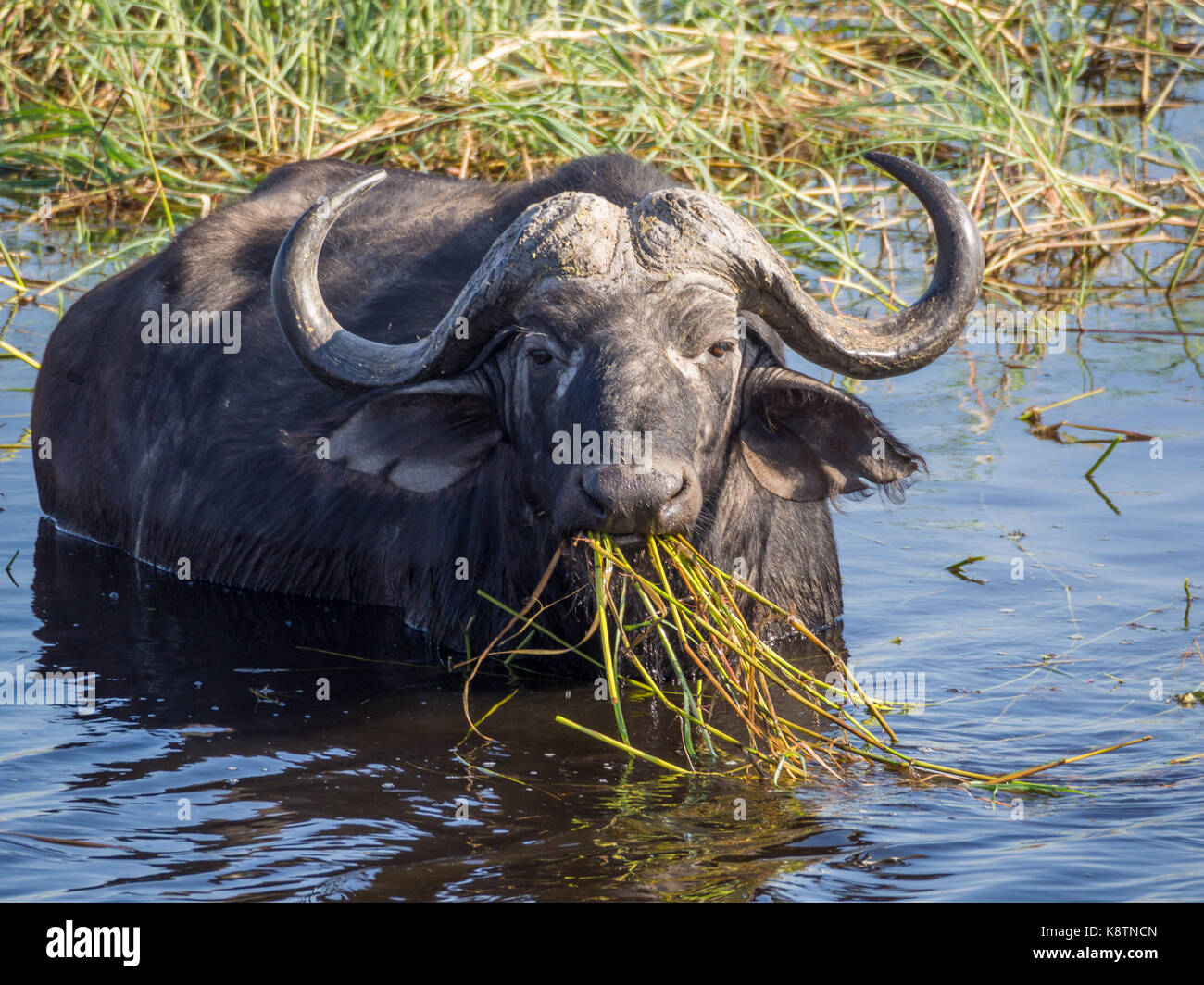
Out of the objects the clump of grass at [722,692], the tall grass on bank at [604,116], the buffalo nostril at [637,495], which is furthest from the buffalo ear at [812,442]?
the tall grass on bank at [604,116]

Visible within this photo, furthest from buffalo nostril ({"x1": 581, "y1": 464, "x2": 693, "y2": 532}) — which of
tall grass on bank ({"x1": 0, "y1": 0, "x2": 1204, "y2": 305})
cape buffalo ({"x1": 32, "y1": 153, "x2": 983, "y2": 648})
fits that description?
tall grass on bank ({"x1": 0, "y1": 0, "x2": 1204, "y2": 305})

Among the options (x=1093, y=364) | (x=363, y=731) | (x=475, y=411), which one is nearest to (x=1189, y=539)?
(x=1093, y=364)

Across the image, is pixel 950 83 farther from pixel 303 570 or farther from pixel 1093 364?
pixel 303 570

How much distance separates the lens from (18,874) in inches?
167

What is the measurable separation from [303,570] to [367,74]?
4.87m

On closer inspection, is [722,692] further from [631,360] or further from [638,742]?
[631,360]

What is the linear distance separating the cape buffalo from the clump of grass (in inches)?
5.8

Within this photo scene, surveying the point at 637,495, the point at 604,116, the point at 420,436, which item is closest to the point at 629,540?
the point at 637,495

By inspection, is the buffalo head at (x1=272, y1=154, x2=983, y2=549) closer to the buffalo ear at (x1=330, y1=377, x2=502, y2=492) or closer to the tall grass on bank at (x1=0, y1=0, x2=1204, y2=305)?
the buffalo ear at (x1=330, y1=377, x2=502, y2=492)

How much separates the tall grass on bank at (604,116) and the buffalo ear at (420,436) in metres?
3.68

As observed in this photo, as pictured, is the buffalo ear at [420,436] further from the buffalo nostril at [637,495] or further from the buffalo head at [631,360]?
the buffalo nostril at [637,495]

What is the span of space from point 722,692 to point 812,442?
0.96 metres

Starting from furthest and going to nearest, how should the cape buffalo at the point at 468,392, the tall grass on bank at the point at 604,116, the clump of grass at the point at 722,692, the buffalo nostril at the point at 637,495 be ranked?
the tall grass on bank at the point at 604,116
the cape buffalo at the point at 468,392
the clump of grass at the point at 722,692
the buffalo nostril at the point at 637,495

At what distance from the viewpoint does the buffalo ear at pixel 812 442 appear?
5340 millimetres
